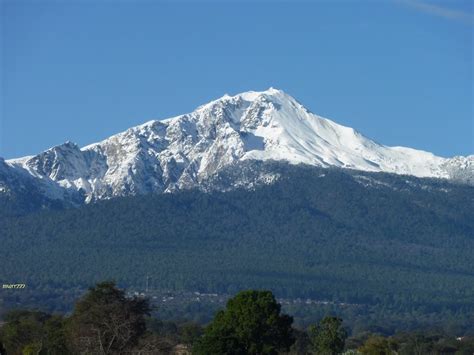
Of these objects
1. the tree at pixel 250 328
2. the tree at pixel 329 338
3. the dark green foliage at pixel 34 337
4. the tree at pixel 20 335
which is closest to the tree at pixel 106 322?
the dark green foliage at pixel 34 337

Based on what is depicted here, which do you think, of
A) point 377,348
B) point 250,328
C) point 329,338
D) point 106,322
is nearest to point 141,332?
point 106,322

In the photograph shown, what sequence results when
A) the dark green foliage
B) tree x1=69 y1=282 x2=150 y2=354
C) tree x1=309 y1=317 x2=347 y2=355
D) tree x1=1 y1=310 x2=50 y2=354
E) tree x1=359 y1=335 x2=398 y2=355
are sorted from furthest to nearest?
tree x1=359 y1=335 x2=398 y2=355, tree x1=309 y1=317 x2=347 y2=355, tree x1=1 y1=310 x2=50 y2=354, the dark green foliage, tree x1=69 y1=282 x2=150 y2=354

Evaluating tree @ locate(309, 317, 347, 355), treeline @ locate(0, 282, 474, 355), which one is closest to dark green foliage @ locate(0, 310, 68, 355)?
treeline @ locate(0, 282, 474, 355)

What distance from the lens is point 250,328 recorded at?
8644cm

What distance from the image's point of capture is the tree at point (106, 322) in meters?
80.6

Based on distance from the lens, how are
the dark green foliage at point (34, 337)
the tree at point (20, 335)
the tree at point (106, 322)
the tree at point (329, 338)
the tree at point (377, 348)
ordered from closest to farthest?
the tree at point (106, 322), the dark green foliage at point (34, 337), the tree at point (20, 335), the tree at point (329, 338), the tree at point (377, 348)

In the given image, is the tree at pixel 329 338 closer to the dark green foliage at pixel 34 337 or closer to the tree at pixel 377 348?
the tree at pixel 377 348

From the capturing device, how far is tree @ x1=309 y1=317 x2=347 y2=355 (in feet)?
306

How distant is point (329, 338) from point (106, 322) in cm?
1624

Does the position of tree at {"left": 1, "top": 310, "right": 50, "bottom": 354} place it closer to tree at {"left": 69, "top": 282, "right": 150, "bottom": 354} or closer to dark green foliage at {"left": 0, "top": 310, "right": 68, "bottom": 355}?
dark green foliage at {"left": 0, "top": 310, "right": 68, "bottom": 355}

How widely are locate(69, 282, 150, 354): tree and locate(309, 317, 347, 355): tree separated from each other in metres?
11.0

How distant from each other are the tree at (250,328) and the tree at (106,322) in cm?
374

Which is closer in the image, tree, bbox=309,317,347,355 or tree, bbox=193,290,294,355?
tree, bbox=193,290,294,355

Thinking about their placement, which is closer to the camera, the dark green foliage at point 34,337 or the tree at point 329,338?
the dark green foliage at point 34,337
